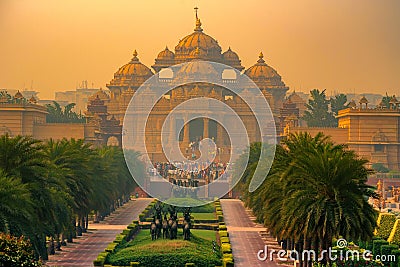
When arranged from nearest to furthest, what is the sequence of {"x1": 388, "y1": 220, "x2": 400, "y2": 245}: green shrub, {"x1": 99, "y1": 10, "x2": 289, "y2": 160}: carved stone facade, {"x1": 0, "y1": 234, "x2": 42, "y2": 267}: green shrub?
{"x1": 0, "y1": 234, "x2": 42, "y2": 267}: green shrub → {"x1": 388, "y1": 220, "x2": 400, "y2": 245}: green shrub → {"x1": 99, "y1": 10, "x2": 289, "y2": 160}: carved stone facade

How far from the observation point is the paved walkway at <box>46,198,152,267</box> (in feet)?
112

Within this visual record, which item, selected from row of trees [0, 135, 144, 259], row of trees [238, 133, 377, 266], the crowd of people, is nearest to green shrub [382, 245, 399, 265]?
row of trees [238, 133, 377, 266]

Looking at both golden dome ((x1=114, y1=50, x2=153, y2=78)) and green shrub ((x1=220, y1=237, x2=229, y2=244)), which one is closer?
green shrub ((x1=220, y1=237, x2=229, y2=244))

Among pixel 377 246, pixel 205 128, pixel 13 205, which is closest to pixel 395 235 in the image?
pixel 377 246

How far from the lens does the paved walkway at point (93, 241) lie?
1350 inches

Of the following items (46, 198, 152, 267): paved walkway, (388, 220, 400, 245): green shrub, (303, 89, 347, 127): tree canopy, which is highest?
(303, 89, 347, 127): tree canopy

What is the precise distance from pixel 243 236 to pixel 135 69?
3159 inches

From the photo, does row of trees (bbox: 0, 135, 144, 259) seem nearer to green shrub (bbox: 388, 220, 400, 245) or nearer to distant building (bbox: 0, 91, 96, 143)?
green shrub (bbox: 388, 220, 400, 245)

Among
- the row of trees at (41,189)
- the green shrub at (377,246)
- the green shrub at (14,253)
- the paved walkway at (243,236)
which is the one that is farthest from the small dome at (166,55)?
the green shrub at (14,253)

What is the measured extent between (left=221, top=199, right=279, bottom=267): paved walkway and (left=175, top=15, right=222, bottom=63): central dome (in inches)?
2408

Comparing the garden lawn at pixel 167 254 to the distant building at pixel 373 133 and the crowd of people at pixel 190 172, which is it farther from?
the distant building at pixel 373 133

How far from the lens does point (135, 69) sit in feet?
401

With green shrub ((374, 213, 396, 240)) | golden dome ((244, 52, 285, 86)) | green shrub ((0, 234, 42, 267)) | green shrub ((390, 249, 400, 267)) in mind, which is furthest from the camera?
golden dome ((244, 52, 285, 86))

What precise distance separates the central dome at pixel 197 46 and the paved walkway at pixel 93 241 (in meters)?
63.6
